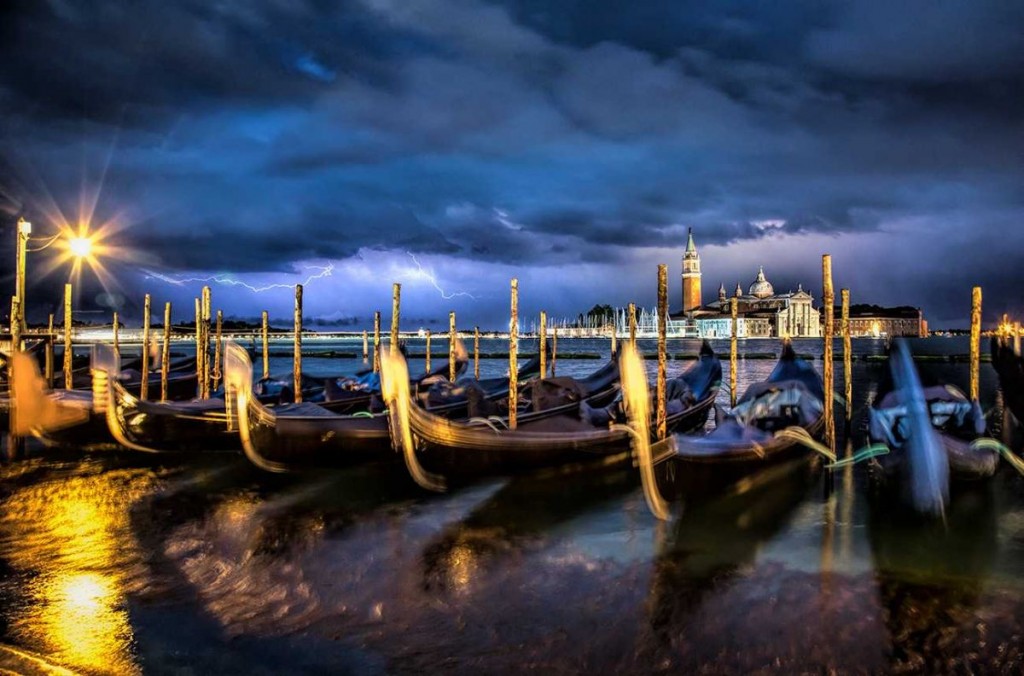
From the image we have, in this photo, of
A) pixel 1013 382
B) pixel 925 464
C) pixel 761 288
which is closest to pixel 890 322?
pixel 761 288

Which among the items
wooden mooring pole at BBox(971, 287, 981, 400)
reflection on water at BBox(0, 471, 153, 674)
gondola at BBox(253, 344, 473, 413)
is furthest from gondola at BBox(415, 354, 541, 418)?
wooden mooring pole at BBox(971, 287, 981, 400)

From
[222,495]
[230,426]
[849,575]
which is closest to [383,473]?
[222,495]

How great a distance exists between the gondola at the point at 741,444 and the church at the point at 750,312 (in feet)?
256

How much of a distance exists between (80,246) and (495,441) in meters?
7.89

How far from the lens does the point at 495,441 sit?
22.0ft

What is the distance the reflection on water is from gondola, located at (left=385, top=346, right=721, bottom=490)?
2.43 metres

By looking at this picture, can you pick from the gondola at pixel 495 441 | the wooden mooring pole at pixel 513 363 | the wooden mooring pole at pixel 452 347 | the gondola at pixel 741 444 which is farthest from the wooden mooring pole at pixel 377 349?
the gondola at pixel 741 444

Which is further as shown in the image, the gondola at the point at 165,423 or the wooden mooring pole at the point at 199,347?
the wooden mooring pole at the point at 199,347

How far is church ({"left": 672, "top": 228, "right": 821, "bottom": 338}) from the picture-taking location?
93.2 m

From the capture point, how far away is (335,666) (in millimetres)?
3301

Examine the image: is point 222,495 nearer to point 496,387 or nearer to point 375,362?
point 496,387

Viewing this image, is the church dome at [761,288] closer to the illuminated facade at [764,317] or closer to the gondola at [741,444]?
the illuminated facade at [764,317]

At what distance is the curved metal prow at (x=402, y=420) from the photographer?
21.2 feet

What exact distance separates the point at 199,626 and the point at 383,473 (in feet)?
12.9
